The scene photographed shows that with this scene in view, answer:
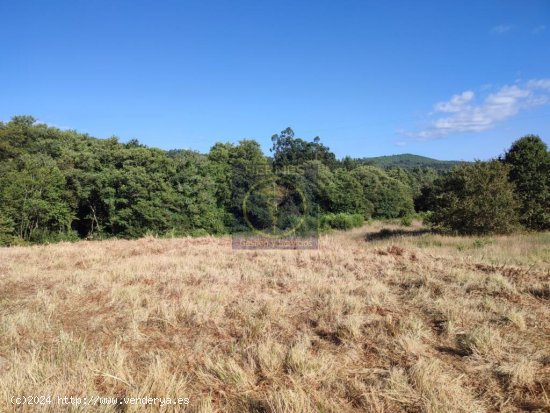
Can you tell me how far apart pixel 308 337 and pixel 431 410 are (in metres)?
1.91

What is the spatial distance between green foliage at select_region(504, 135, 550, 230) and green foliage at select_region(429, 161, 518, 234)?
3463mm

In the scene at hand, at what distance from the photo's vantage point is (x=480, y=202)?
18.0 meters

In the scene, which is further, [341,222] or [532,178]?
[341,222]

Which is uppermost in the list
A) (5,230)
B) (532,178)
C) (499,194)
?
(532,178)

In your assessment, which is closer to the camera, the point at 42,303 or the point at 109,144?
the point at 42,303

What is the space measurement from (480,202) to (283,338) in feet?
55.7

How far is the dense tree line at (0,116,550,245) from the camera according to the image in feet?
73.1

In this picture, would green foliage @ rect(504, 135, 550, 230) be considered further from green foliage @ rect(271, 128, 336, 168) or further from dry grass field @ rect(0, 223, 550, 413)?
green foliage @ rect(271, 128, 336, 168)

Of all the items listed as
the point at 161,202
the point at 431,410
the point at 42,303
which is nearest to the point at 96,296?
the point at 42,303

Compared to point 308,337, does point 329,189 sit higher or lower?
higher

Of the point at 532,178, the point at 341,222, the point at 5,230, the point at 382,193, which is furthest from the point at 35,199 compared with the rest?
the point at 382,193

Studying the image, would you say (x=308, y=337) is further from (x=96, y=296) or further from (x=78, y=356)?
(x=96, y=296)

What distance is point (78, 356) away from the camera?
4062 millimetres

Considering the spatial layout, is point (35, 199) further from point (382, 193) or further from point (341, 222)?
point (382, 193)
